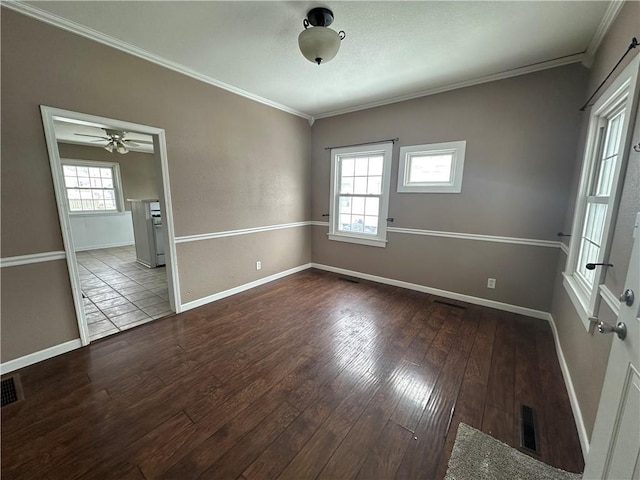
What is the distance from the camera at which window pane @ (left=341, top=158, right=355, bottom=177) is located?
4.06 metres

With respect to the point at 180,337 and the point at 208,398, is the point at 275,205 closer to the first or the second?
the point at 180,337

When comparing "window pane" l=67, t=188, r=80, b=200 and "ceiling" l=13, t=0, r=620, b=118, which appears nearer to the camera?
"ceiling" l=13, t=0, r=620, b=118

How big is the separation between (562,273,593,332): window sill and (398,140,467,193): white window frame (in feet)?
4.70

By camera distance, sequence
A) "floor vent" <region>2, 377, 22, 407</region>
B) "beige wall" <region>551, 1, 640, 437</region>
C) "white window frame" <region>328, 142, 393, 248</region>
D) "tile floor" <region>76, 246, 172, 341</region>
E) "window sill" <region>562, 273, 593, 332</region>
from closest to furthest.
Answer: "beige wall" <region>551, 1, 640, 437</region>, "window sill" <region>562, 273, 593, 332</region>, "floor vent" <region>2, 377, 22, 407</region>, "tile floor" <region>76, 246, 172, 341</region>, "white window frame" <region>328, 142, 393, 248</region>

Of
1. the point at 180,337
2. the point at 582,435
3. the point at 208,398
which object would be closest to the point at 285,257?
the point at 180,337

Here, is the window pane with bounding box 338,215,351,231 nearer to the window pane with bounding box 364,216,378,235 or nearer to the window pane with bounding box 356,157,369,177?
the window pane with bounding box 364,216,378,235

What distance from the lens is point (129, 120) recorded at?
7.70ft

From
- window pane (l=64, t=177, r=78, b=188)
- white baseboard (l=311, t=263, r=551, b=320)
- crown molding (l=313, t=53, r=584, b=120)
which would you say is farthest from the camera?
window pane (l=64, t=177, r=78, b=188)

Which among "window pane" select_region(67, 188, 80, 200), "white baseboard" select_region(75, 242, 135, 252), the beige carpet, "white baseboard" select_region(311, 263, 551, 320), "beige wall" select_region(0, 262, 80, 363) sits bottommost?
the beige carpet

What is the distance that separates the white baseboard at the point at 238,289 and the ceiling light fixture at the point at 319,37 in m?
2.81

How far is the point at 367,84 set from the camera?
9.84ft

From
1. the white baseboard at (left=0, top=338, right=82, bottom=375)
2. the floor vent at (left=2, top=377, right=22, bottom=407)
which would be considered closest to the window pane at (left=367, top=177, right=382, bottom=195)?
the white baseboard at (left=0, top=338, right=82, bottom=375)

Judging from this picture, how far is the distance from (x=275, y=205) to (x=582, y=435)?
3.70 meters

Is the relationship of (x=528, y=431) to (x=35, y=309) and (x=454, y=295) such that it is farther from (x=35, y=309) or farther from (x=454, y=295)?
(x=35, y=309)
